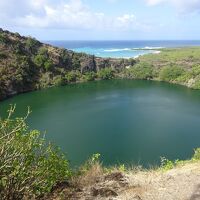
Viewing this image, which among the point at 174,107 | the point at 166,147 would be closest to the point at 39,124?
the point at 166,147

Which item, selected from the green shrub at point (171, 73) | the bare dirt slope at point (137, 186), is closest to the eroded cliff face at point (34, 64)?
the green shrub at point (171, 73)

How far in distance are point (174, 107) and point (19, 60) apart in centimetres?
5277

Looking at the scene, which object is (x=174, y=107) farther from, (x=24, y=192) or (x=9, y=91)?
(x=24, y=192)

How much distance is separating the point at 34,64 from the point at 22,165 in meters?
107

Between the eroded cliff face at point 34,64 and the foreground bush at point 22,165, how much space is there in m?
78.6

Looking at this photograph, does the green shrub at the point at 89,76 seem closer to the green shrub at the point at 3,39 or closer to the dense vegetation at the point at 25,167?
the green shrub at the point at 3,39

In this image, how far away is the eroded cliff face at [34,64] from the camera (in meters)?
101

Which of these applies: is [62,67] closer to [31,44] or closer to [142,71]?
[31,44]

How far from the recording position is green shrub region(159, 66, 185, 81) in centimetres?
11819

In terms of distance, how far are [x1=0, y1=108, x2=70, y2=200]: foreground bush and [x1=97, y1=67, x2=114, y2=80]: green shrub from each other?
364 ft

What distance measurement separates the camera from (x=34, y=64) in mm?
115188

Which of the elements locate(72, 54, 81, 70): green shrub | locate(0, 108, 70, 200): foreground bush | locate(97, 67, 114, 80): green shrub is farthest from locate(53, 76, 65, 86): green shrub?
locate(0, 108, 70, 200): foreground bush

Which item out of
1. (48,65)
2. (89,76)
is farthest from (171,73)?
(48,65)

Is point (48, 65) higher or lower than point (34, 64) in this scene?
lower
